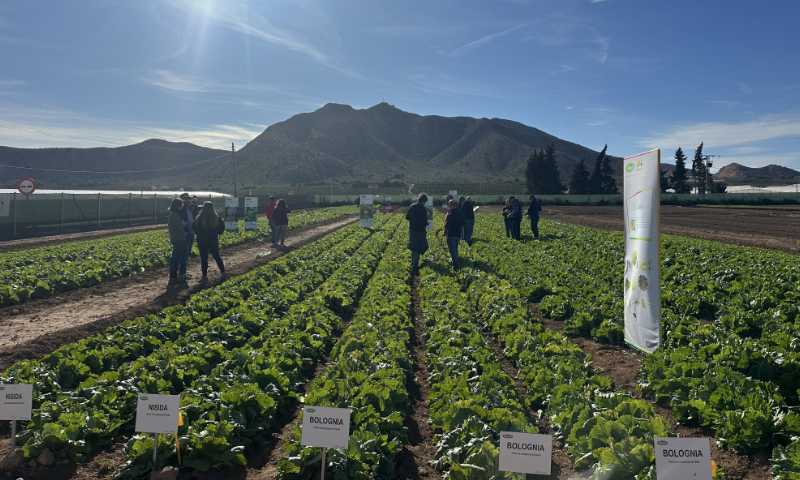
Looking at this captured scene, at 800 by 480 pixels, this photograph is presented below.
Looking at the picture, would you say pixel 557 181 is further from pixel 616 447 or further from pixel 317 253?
pixel 616 447

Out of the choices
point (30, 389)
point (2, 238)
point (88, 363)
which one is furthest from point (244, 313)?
point (2, 238)

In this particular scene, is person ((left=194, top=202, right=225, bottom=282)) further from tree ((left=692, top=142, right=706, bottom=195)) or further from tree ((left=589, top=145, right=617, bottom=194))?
tree ((left=692, top=142, right=706, bottom=195))

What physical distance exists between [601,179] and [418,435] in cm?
10336

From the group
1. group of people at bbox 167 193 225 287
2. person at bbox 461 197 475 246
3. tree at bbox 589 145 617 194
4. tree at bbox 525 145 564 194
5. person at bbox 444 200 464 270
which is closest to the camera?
group of people at bbox 167 193 225 287

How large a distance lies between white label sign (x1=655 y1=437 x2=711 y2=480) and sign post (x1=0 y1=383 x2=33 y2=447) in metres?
6.17

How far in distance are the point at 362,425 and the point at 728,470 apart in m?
3.78

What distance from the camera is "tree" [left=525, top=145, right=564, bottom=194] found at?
105938 millimetres

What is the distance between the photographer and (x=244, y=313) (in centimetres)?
1181

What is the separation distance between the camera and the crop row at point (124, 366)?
6.42 metres

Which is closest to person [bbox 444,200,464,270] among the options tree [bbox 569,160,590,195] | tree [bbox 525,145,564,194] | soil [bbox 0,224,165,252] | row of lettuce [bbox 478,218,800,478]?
row of lettuce [bbox 478,218,800,478]

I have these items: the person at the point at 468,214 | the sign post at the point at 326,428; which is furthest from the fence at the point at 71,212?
the sign post at the point at 326,428

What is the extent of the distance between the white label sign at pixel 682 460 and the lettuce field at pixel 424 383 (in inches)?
17.2

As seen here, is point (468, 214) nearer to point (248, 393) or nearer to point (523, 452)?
point (248, 393)

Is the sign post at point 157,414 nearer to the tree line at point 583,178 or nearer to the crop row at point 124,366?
the crop row at point 124,366
